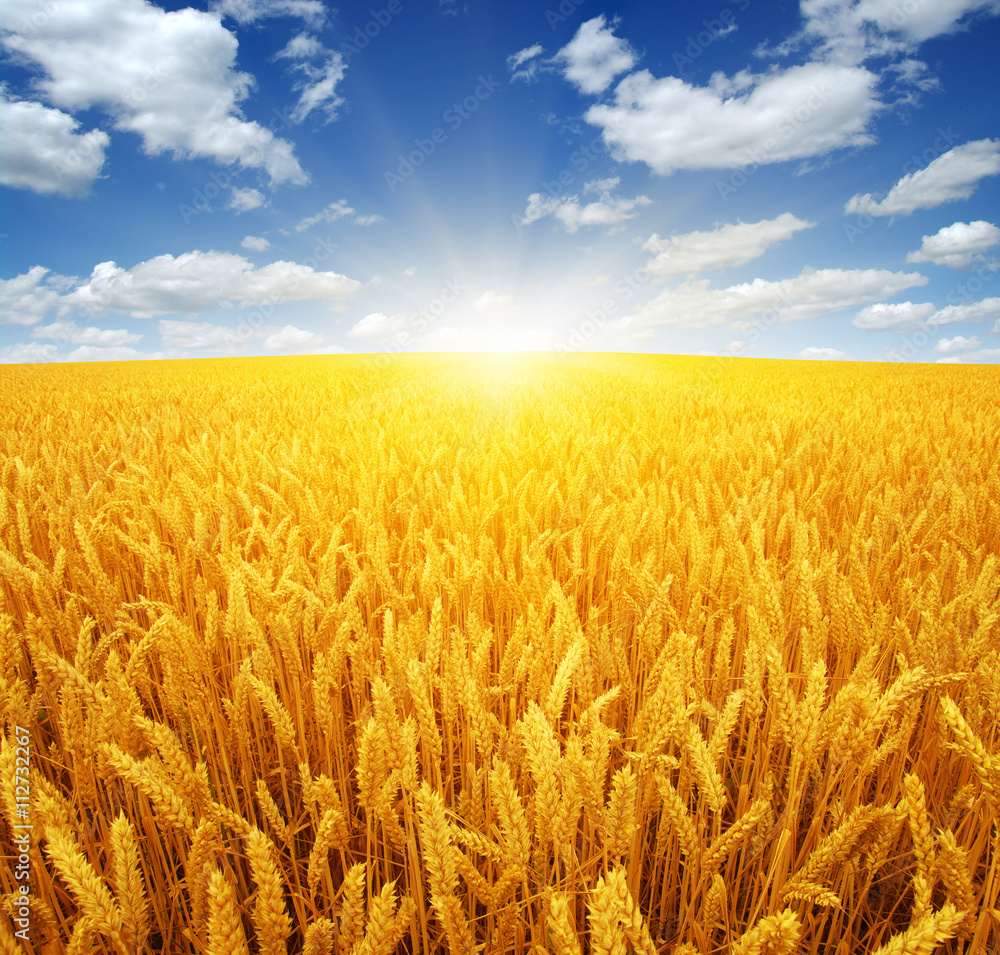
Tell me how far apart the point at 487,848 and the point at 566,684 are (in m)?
0.24

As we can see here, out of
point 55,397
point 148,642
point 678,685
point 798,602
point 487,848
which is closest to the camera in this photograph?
point 487,848

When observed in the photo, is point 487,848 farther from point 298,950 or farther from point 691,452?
point 691,452

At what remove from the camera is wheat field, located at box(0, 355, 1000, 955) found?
2.16ft

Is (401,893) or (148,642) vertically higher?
(148,642)

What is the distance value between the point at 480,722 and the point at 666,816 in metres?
0.33

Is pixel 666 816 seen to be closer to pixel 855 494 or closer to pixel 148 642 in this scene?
pixel 148 642

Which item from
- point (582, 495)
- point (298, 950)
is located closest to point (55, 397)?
point (582, 495)

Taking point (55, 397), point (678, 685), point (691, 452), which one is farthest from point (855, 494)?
point (55, 397)

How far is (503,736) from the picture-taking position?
0.95 metres

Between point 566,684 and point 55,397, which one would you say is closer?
point 566,684

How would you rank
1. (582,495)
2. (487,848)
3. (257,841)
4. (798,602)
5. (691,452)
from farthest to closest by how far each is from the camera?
(691,452) → (582,495) → (798,602) → (487,848) → (257,841)

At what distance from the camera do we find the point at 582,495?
238 cm

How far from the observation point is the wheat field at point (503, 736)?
0.66m

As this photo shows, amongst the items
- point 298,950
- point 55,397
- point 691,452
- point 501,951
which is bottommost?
point 298,950
